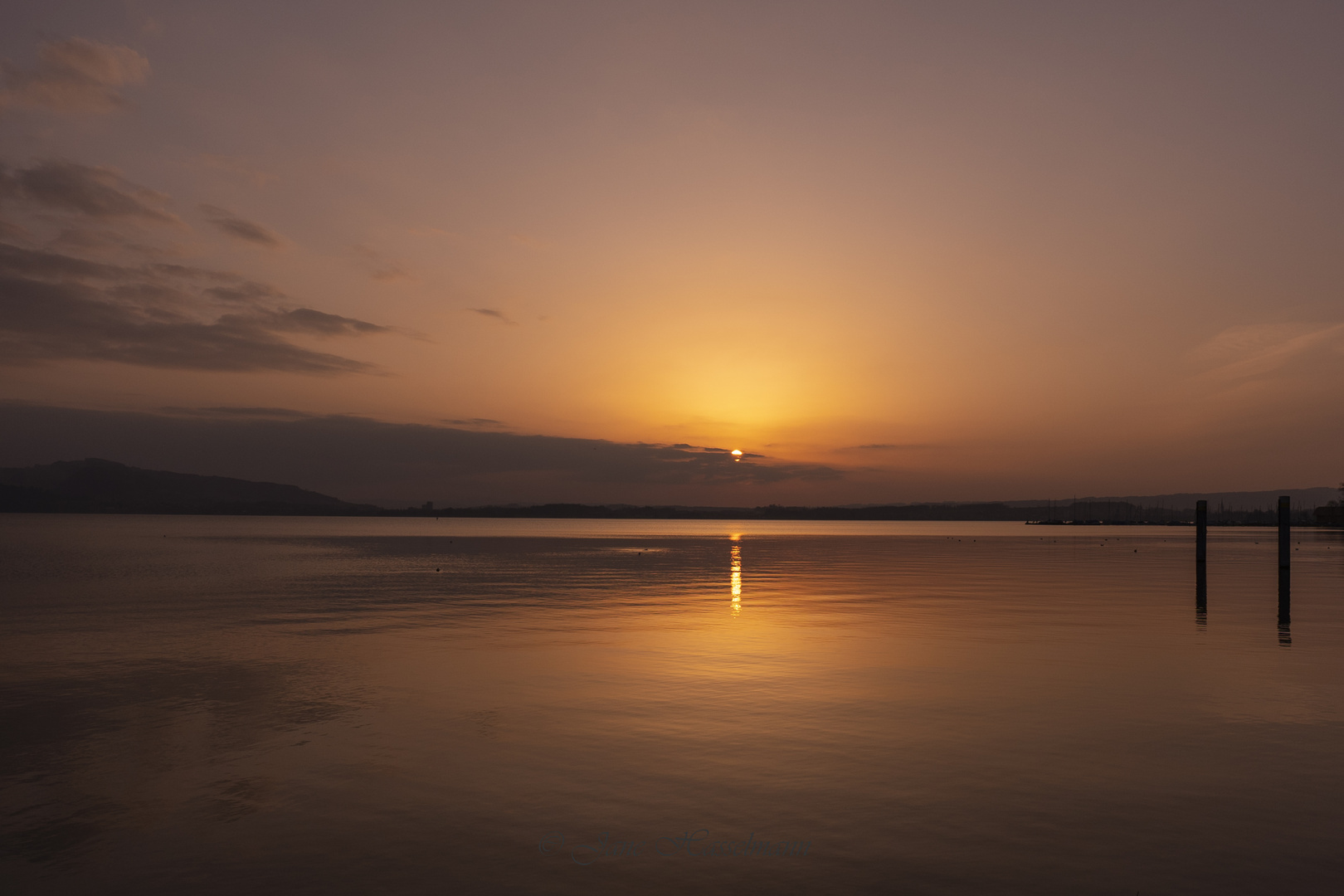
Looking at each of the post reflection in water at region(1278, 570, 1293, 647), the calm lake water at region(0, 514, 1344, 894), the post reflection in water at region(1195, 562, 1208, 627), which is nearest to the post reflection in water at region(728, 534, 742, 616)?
the calm lake water at region(0, 514, 1344, 894)

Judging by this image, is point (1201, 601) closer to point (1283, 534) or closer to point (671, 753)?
point (1283, 534)

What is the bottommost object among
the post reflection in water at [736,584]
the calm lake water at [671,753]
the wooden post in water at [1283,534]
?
the post reflection in water at [736,584]

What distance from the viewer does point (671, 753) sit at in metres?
15.3

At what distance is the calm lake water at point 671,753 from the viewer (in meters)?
10.5

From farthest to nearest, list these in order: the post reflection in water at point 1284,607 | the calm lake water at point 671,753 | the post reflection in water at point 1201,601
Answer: the post reflection in water at point 1201,601, the post reflection in water at point 1284,607, the calm lake water at point 671,753

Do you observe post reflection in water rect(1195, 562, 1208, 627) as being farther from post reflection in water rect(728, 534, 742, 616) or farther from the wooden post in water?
post reflection in water rect(728, 534, 742, 616)

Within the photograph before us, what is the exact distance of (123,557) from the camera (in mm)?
80312

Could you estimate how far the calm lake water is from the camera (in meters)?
10.5

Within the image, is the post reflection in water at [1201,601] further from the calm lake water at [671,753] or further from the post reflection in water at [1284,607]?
the post reflection in water at [1284,607]

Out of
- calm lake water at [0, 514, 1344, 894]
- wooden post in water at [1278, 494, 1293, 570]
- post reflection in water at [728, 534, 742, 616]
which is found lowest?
post reflection in water at [728, 534, 742, 616]

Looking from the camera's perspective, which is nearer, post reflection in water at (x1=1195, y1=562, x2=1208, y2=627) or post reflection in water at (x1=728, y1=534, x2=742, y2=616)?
post reflection in water at (x1=1195, y1=562, x2=1208, y2=627)

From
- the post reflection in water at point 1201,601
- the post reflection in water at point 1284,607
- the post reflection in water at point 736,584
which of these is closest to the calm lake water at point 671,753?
the post reflection in water at point 1284,607

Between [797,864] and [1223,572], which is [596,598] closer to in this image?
[797,864]

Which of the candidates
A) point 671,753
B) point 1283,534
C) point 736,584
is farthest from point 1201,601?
point 671,753
